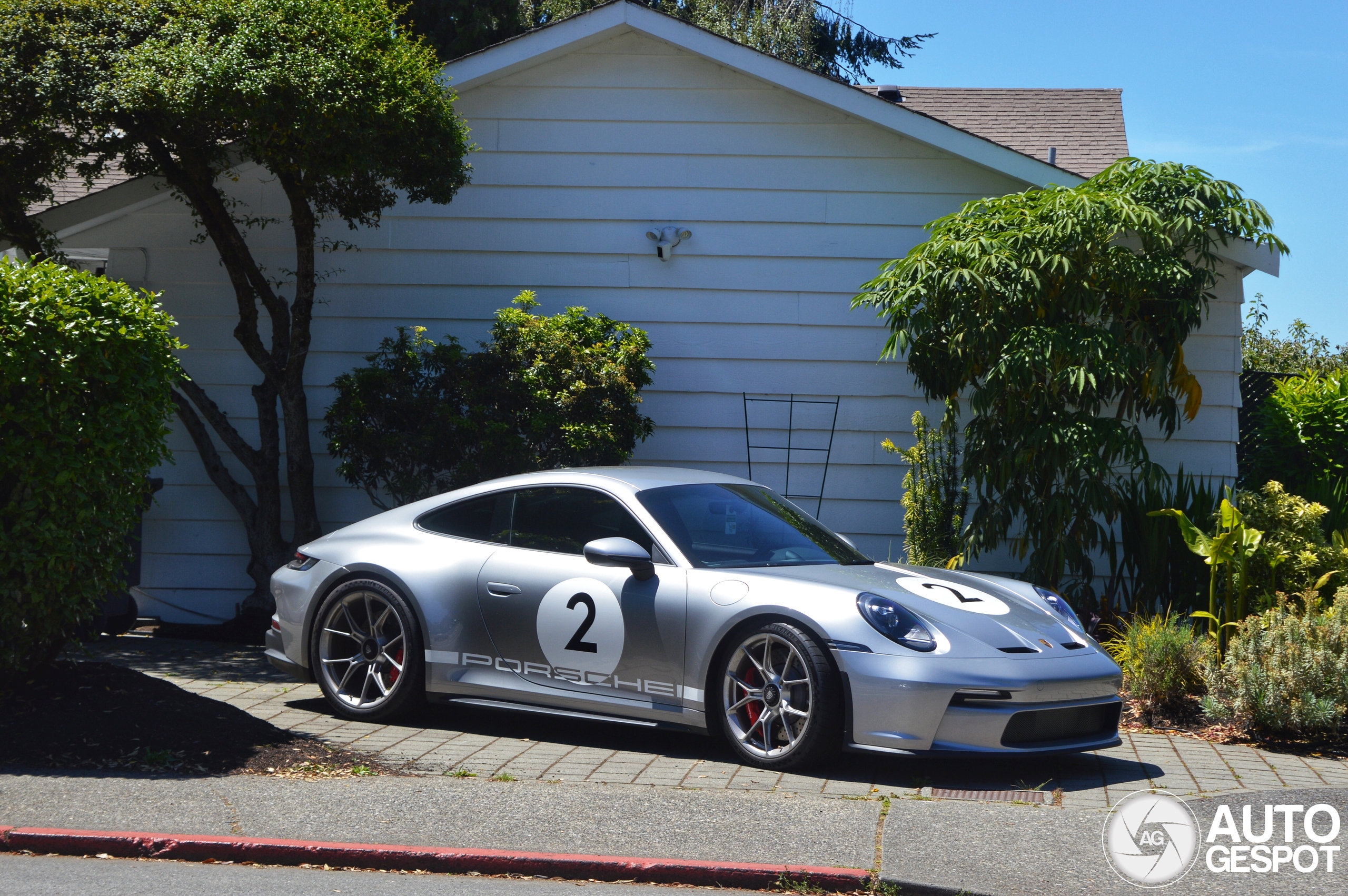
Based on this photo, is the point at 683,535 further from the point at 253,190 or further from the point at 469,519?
the point at 253,190

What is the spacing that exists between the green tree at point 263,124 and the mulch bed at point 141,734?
3148mm

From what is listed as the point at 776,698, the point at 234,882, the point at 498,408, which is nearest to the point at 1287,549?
the point at 776,698

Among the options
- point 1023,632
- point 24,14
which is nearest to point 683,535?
point 1023,632

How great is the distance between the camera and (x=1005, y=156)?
895 cm

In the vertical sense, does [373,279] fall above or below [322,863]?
above

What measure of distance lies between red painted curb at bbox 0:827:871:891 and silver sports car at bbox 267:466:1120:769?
1144mm

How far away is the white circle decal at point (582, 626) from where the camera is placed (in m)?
5.47

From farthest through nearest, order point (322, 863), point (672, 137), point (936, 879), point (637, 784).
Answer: point (672, 137)
point (637, 784)
point (322, 863)
point (936, 879)

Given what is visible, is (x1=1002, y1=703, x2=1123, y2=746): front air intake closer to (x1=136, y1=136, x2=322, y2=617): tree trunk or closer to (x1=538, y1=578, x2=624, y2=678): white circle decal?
(x1=538, y1=578, x2=624, y2=678): white circle decal

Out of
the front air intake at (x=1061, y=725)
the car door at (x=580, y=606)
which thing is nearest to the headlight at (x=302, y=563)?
the car door at (x=580, y=606)

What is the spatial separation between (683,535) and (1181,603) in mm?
4317

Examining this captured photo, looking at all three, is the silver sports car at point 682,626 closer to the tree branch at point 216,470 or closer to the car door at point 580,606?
the car door at point 580,606

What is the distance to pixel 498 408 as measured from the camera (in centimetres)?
848

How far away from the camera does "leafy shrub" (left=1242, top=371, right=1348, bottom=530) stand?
29.1 feet
